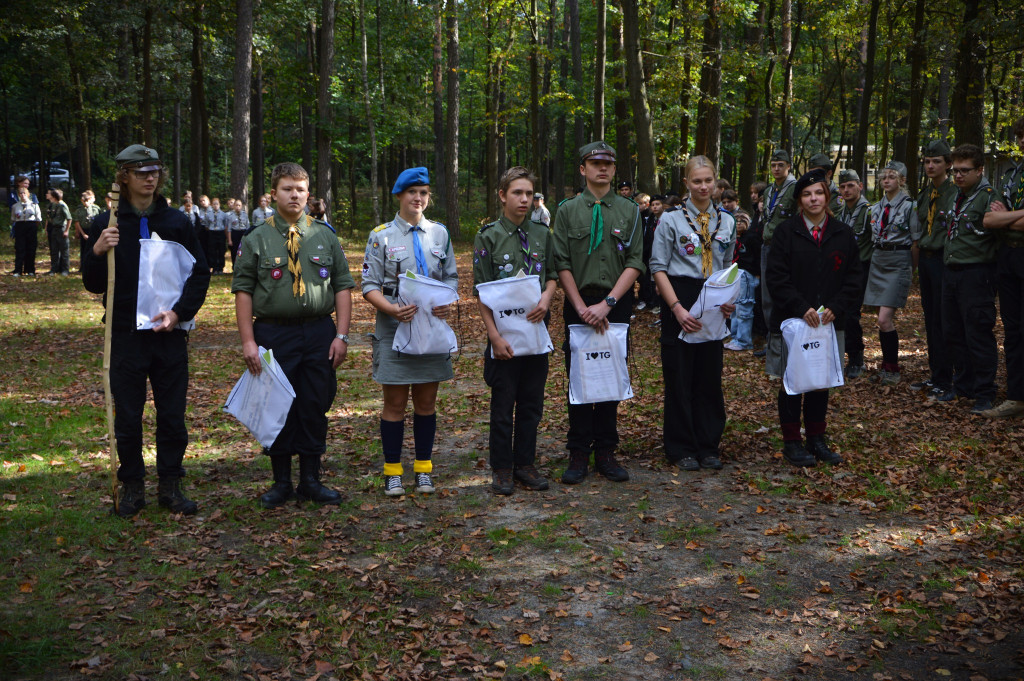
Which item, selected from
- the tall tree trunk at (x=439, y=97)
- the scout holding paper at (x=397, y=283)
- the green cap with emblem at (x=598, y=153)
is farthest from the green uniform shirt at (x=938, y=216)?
the tall tree trunk at (x=439, y=97)

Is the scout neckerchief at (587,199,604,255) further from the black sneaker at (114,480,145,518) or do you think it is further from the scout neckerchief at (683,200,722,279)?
the black sneaker at (114,480,145,518)

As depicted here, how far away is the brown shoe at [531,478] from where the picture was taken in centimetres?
647

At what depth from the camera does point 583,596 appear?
4770 mm

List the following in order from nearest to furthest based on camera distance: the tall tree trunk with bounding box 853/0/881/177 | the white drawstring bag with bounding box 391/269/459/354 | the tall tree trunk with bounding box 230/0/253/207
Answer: the white drawstring bag with bounding box 391/269/459/354
the tall tree trunk with bounding box 853/0/881/177
the tall tree trunk with bounding box 230/0/253/207

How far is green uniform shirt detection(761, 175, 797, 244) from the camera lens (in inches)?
413

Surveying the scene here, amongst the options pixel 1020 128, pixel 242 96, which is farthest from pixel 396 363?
pixel 242 96

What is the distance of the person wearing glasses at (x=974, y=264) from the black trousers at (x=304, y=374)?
236 inches

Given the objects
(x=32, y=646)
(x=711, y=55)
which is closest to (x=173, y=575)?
(x=32, y=646)

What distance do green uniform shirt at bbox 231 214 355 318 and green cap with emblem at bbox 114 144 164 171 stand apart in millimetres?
739

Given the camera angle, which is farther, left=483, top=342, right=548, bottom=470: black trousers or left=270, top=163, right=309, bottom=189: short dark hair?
left=483, top=342, right=548, bottom=470: black trousers

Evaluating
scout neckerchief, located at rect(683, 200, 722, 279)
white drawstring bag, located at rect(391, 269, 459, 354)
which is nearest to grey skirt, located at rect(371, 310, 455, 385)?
white drawstring bag, located at rect(391, 269, 459, 354)

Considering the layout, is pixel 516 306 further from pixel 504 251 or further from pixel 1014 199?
pixel 1014 199

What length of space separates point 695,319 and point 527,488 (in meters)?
1.80

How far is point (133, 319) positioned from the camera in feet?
18.7
